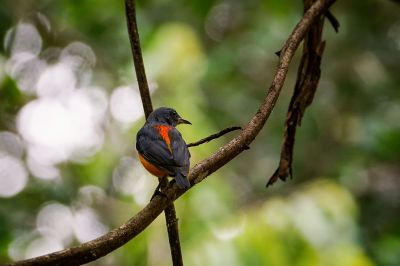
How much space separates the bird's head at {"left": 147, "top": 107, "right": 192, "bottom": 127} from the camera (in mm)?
3525

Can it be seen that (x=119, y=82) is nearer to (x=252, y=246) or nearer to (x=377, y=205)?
(x=252, y=246)

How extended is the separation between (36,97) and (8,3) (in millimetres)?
1051

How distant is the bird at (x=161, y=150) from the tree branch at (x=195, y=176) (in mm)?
563

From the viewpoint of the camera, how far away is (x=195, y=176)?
6.40 ft

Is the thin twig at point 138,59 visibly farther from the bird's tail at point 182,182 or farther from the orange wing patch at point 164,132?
the orange wing patch at point 164,132

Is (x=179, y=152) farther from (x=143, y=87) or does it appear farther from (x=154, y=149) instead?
(x=143, y=87)

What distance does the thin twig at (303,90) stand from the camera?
2504mm

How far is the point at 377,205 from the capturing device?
27.4 feet

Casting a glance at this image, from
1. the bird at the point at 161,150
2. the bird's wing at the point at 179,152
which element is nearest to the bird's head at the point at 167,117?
the bird at the point at 161,150

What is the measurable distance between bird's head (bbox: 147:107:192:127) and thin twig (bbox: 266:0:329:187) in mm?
1070

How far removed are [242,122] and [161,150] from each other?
225 inches

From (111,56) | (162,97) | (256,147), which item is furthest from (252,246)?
(256,147)

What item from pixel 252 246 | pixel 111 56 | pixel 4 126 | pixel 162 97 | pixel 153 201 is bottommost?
pixel 153 201

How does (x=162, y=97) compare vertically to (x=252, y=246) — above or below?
above
